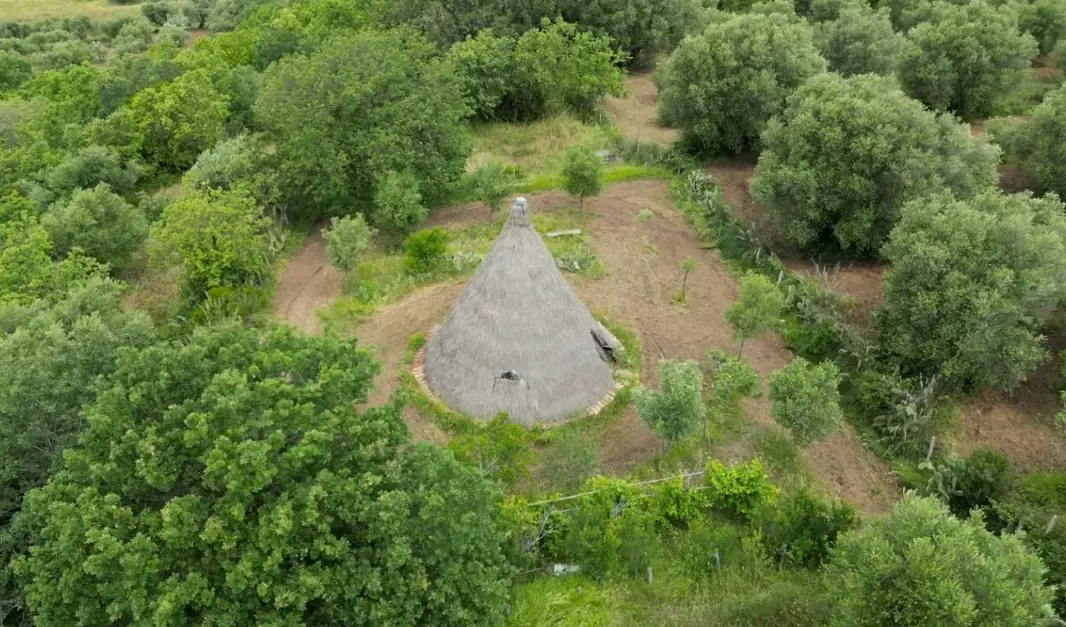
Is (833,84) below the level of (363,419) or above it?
above

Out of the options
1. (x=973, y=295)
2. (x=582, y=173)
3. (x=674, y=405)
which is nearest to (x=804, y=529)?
(x=674, y=405)

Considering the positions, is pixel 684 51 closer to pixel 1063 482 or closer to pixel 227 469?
pixel 1063 482

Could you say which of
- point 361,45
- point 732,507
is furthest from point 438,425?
point 361,45

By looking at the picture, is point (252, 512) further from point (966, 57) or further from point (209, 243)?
point (966, 57)

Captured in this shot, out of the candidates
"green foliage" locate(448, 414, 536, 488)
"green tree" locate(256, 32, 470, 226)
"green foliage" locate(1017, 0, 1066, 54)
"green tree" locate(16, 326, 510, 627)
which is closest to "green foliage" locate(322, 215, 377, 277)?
"green tree" locate(256, 32, 470, 226)

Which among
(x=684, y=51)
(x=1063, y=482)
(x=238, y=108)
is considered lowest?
(x=1063, y=482)

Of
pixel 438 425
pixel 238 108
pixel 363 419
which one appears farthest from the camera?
pixel 238 108

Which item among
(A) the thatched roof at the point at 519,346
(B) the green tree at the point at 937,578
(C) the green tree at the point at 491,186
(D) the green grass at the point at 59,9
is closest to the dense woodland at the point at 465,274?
(B) the green tree at the point at 937,578
